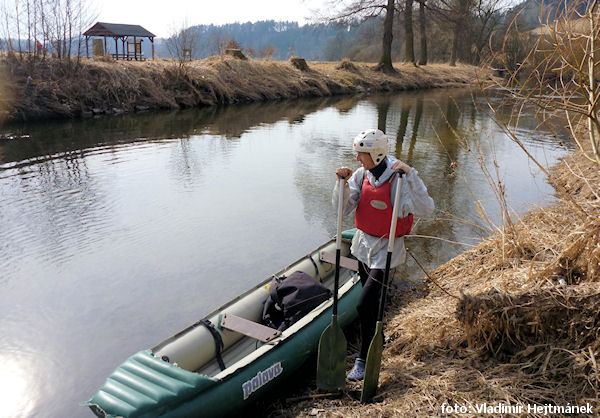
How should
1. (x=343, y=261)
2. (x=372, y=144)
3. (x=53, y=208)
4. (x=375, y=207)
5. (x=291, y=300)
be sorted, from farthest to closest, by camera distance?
1. (x=53, y=208)
2. (x=343, y=261)
3. (x=291, y=300)
4. (x=375, y=207)
5. (x=372, y=144)

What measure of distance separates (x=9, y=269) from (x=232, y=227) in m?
2.99

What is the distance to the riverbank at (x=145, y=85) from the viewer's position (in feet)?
52.5

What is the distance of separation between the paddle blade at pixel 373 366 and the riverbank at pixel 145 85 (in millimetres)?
10783

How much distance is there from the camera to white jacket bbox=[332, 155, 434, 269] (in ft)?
11.2

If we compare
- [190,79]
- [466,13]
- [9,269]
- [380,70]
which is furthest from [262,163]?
[466,13]

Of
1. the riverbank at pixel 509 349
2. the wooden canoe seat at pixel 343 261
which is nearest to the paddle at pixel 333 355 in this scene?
the riverbank at pixel 509 349

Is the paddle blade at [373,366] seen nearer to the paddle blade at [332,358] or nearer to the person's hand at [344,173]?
the paddle blade at [332,358]

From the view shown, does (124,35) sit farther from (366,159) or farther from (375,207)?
(375,207)

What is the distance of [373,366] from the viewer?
331 cm

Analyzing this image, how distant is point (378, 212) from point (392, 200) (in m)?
0.13

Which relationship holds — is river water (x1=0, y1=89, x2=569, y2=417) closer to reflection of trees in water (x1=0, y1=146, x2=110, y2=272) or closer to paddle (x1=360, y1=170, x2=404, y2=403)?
reflection of trees in water (x1=0, y1=146, x2=110, y2=272)

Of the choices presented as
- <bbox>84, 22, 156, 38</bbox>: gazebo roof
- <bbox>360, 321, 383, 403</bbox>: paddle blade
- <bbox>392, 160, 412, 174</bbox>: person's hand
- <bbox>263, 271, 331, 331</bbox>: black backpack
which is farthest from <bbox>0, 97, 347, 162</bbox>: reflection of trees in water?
<bbox>84, 22, 156, 38</bbox>: gazebo roof

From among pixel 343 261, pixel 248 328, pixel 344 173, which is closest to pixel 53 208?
pixel 343 261

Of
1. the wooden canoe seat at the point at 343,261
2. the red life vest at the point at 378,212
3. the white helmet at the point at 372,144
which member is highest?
the white helmet at the point at 372,144
